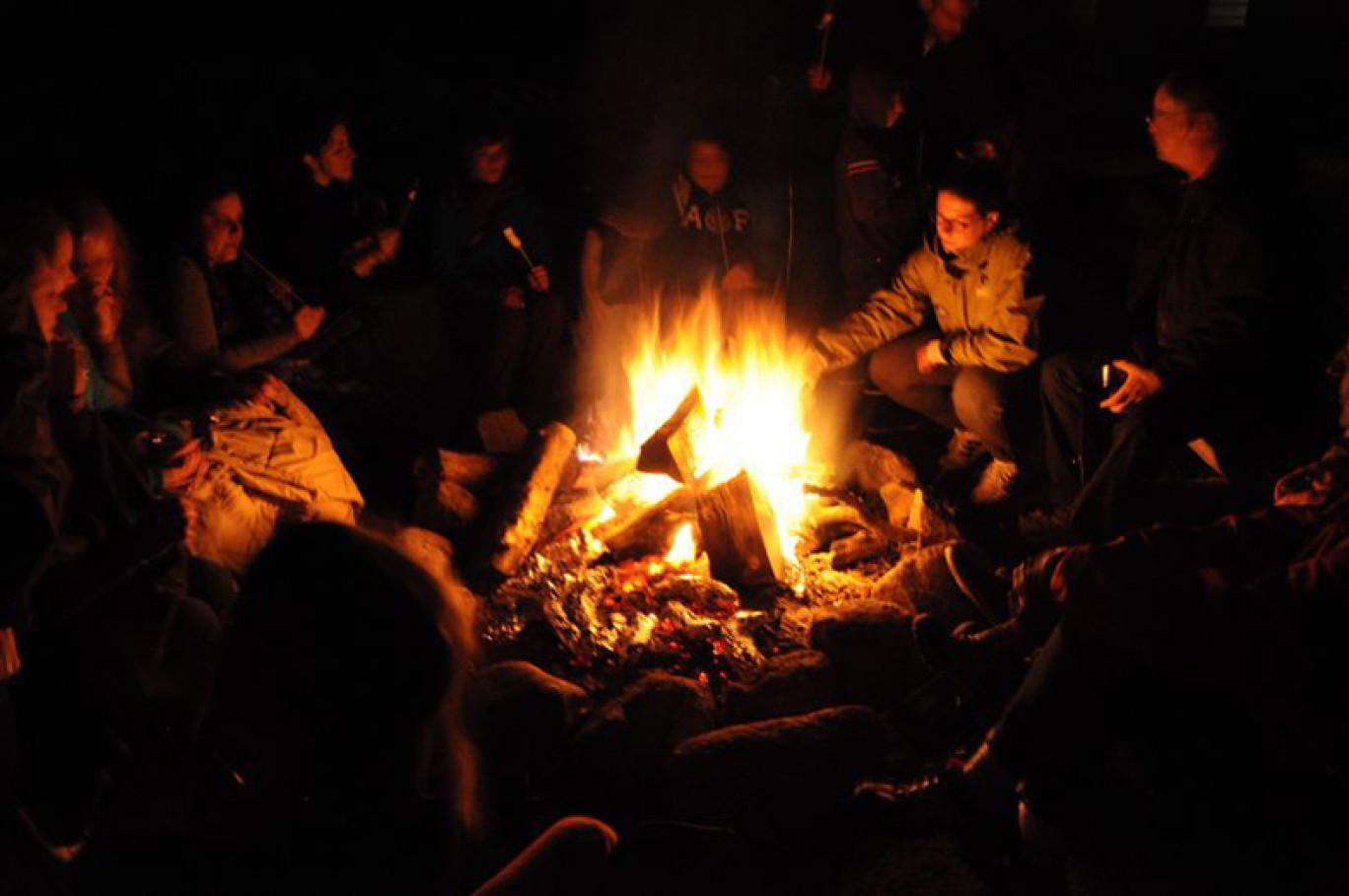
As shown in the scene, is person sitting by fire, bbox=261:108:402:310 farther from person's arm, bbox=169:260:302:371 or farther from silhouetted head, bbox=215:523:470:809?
silhouetted head, bbox=215:523:470:809

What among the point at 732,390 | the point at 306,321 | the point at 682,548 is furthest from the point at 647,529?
the point at 306,321

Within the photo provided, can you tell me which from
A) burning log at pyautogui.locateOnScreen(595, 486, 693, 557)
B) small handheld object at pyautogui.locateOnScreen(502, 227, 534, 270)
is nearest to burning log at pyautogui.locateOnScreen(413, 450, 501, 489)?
burning log at pyautogui.locateOnScreen(595, 486, 693, 557)

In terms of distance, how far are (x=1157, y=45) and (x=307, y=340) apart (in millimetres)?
13198

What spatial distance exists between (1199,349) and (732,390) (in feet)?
8.82

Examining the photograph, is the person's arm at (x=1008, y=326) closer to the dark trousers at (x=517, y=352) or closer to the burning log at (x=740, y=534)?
the burning log at (x=740, y=534)

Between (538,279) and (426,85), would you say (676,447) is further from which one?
(426,85)

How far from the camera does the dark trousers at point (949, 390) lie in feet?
18.6

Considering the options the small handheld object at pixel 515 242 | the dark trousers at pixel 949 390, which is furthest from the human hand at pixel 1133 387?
Answer: the small handheld object at pixel 515 242

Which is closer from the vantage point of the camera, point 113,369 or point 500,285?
point 113,369

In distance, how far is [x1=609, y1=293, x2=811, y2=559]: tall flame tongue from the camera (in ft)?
19.0

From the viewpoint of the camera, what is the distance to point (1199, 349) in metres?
4.81

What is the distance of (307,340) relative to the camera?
6.02 meters

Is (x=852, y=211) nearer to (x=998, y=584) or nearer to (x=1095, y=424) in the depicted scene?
(x=1095, y=424)

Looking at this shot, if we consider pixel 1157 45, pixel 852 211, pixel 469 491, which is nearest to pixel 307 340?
pixel 469 491
